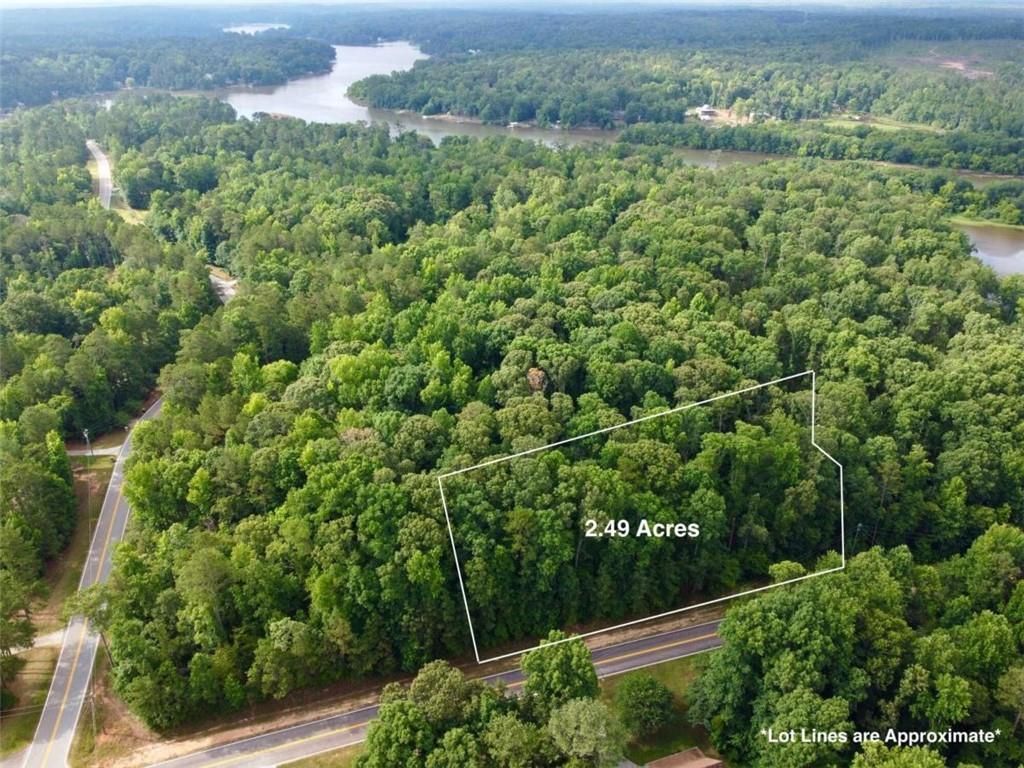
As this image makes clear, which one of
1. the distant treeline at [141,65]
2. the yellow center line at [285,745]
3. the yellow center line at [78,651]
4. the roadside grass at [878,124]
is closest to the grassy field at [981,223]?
the roadside grass at [878,124]

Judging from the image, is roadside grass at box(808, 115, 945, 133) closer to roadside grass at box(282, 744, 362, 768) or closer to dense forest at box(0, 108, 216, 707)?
dense forest at box(0, 108, 216, 707)

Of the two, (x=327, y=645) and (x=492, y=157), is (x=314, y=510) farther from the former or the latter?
(x=492, y=157)

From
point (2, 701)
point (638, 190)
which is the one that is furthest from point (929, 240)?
point (2, 701)

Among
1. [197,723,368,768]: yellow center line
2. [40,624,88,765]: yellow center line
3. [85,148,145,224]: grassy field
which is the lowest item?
[197,723,368,768]: yellow center line

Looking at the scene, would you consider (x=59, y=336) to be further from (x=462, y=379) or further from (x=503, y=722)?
(x=503, y=722)

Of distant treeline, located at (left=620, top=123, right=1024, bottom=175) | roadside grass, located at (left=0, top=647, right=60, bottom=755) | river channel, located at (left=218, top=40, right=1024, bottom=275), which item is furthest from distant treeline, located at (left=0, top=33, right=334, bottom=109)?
roadside grass, located at (left=0, top=647, right=60, bottom=755)

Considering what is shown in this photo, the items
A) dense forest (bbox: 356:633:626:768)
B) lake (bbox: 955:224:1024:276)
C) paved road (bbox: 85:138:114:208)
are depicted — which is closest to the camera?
dense forest (bbox: 356:633:626:768)

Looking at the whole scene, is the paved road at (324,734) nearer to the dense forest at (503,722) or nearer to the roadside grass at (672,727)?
the roadside grass at (672,727)

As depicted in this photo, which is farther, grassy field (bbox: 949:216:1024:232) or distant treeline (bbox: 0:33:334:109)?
distant treeline (bbox: 0:33:334:109)
